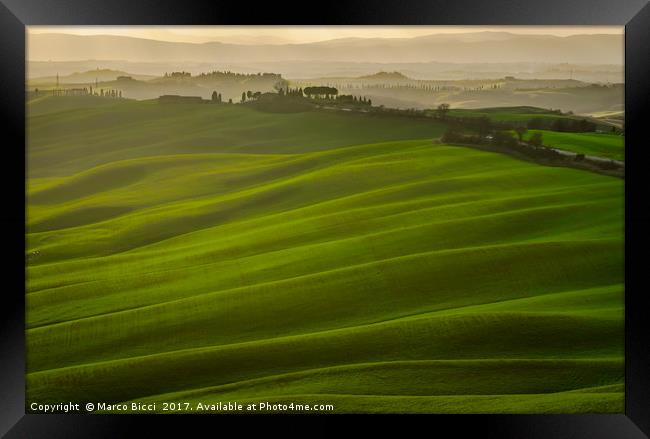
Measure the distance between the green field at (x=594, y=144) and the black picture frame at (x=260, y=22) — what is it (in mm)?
45

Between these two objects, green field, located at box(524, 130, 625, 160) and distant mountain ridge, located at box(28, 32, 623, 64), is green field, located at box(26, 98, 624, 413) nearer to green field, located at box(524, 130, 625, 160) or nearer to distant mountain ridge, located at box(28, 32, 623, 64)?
green field, located at box(524, 130, 625, 160)

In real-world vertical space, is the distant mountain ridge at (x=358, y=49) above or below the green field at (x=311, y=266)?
above

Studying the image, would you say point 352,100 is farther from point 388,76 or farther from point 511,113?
point 511,113

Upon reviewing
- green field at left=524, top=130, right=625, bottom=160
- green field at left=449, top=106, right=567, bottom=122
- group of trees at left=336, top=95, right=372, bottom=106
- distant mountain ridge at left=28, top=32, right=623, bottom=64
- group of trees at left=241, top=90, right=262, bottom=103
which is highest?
distant mountain ridge at left=28, top=32, right=623, bottom=64

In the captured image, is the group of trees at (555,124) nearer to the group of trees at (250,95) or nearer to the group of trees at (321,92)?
the group of trees at (321,92)

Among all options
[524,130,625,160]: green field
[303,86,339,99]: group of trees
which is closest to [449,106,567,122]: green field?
[524,130,625,160]: green field

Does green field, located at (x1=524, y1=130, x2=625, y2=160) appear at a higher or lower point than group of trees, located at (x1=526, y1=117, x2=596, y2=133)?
lower

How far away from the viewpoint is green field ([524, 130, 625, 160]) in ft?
10.3

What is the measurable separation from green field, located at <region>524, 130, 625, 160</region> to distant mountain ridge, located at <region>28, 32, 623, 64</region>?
0.35 metres

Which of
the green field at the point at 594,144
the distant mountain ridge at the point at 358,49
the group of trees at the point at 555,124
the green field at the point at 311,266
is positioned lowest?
the green field at the point at 311,266

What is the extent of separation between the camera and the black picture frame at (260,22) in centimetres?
309

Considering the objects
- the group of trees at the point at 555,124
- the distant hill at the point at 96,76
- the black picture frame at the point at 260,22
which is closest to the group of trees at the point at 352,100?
the black picture frame at the point at 260,22

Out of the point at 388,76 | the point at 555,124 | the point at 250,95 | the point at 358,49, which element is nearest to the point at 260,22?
the point at 250,95

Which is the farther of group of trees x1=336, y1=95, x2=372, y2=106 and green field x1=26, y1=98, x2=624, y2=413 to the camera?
group of trees x1=336, y1=95, x2=372, y2=106
